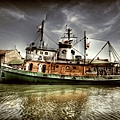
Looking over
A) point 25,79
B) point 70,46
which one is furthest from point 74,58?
point 25,79

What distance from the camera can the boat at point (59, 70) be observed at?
17469 mm

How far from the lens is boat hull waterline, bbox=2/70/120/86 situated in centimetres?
1723

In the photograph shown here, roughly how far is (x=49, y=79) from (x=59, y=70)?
221 cm

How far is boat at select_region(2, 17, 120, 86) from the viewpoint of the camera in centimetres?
1747

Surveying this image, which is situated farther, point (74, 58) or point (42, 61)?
point (74, 58)

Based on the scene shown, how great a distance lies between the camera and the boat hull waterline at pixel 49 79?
17234mm

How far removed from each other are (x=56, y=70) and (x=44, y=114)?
1413 centimetres

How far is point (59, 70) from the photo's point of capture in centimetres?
1970

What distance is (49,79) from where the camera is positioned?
1811 centimetres

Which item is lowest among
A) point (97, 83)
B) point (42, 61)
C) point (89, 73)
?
point (97, 83)

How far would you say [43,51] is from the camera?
68.7 ft

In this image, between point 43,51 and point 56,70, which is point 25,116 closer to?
point 56,70

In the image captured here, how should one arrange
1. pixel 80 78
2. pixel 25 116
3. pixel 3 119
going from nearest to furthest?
pixel 3 119 → pixel 25 116 → pixel 80 78

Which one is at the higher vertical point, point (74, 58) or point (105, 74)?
point (74, 58)
